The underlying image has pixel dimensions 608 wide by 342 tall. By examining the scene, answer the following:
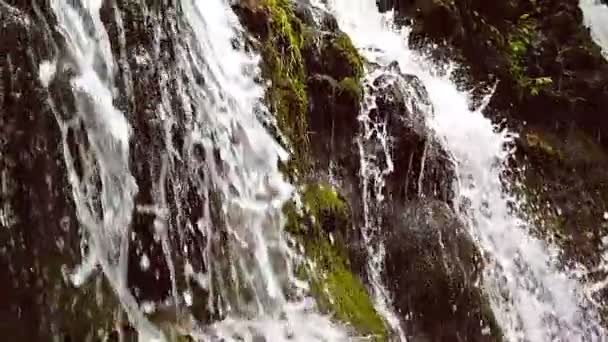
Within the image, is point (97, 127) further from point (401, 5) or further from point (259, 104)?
point (401, 5)

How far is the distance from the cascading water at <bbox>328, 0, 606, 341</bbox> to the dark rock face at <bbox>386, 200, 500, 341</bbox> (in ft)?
0.88

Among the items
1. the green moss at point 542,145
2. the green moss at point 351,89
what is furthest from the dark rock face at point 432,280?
the green moss at point 542,145

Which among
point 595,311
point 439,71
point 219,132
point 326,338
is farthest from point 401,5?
point 326,338

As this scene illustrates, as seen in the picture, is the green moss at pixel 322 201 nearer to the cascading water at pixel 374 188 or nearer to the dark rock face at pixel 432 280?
the cascading water at pixel 374 188

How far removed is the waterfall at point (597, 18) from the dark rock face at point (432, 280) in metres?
3.96

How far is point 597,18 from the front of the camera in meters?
A: 8.74

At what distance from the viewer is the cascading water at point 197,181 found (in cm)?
387

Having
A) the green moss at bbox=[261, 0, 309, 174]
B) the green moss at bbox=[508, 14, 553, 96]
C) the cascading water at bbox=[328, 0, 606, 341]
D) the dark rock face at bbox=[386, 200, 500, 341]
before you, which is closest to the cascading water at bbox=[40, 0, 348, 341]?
the green moss at bbox=[261, 0, 309, 174]

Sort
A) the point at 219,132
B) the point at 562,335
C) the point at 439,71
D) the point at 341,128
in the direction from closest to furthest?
the point at 219,132
the point at 341,128
the point at 562,335
the point at 439,71

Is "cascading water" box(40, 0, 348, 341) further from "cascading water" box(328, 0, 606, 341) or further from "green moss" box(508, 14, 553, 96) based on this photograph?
"green moss" box(508, 14, 553, 96)

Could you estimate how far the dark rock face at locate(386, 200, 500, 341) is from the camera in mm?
5289

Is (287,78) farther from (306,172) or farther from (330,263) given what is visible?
(330,263)

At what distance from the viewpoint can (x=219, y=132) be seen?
4.48m

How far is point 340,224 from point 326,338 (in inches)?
39.0
